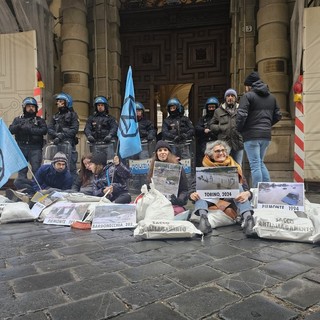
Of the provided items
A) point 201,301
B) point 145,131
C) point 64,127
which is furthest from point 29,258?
point 145,131

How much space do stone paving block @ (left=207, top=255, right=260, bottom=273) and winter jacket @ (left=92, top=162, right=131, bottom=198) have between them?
2.68 meters

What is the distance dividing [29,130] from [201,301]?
17.3 feet

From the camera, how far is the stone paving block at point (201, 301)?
189 cm

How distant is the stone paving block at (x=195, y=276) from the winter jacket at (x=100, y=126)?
4573 mm

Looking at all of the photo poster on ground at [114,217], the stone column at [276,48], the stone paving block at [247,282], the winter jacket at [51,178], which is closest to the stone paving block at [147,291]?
the stone paving block at [247,282]

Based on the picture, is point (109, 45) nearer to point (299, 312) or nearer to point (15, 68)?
point (15, 68)

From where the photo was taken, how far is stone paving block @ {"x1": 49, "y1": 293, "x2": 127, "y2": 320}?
1.85 metres

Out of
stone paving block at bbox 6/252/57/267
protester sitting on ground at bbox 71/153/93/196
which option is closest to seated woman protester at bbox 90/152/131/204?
protester sitting on ground at bbox 71/153/93/196

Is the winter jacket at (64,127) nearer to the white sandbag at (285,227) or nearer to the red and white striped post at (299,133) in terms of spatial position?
the white sandbag at (285,227)

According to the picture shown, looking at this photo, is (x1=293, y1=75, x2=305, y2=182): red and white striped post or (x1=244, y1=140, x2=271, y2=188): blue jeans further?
(x1=293, y1=75, x2=305, y2=182): red and white striped post

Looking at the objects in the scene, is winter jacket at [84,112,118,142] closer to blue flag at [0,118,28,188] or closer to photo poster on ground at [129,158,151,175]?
photo poster on ground at [129,158,151,175]

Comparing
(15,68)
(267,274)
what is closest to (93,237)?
(267,274)

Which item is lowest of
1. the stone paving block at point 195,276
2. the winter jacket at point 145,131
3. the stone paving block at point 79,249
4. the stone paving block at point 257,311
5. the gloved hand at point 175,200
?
the stone paving block at point 79,249

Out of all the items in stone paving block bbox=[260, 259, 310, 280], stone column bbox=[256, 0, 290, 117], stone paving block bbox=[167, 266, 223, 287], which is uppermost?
stone column bbox=[256, 0, 290, 117]
